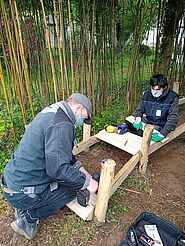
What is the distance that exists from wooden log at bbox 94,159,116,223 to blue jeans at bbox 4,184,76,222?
276 mm

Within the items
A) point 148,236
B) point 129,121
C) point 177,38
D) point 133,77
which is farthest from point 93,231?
point 177,38

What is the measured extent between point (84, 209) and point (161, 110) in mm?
1814

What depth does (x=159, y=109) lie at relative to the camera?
3238 millimetres

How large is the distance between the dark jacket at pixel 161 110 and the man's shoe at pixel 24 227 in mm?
1864

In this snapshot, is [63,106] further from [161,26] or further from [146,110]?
[161,26]

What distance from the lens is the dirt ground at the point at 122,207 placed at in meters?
2.08

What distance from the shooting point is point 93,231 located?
7.00 ft

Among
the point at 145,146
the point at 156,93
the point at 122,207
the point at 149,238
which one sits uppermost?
the point at 156,93

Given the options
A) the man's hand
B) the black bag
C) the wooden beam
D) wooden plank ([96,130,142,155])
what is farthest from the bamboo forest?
the black bag

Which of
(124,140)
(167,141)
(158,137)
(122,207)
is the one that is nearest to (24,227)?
(122,207)

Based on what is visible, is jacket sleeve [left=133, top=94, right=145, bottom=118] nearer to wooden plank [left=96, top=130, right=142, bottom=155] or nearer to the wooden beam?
wooden plank [left=96, top=130, right=142, bottom=155]

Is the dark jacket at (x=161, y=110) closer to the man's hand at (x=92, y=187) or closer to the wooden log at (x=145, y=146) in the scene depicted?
the wooden log at (x=145, y=146)

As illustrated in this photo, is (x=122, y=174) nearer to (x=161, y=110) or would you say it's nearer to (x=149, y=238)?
(x=149, y=238)

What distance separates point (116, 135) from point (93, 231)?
4.51 feet
